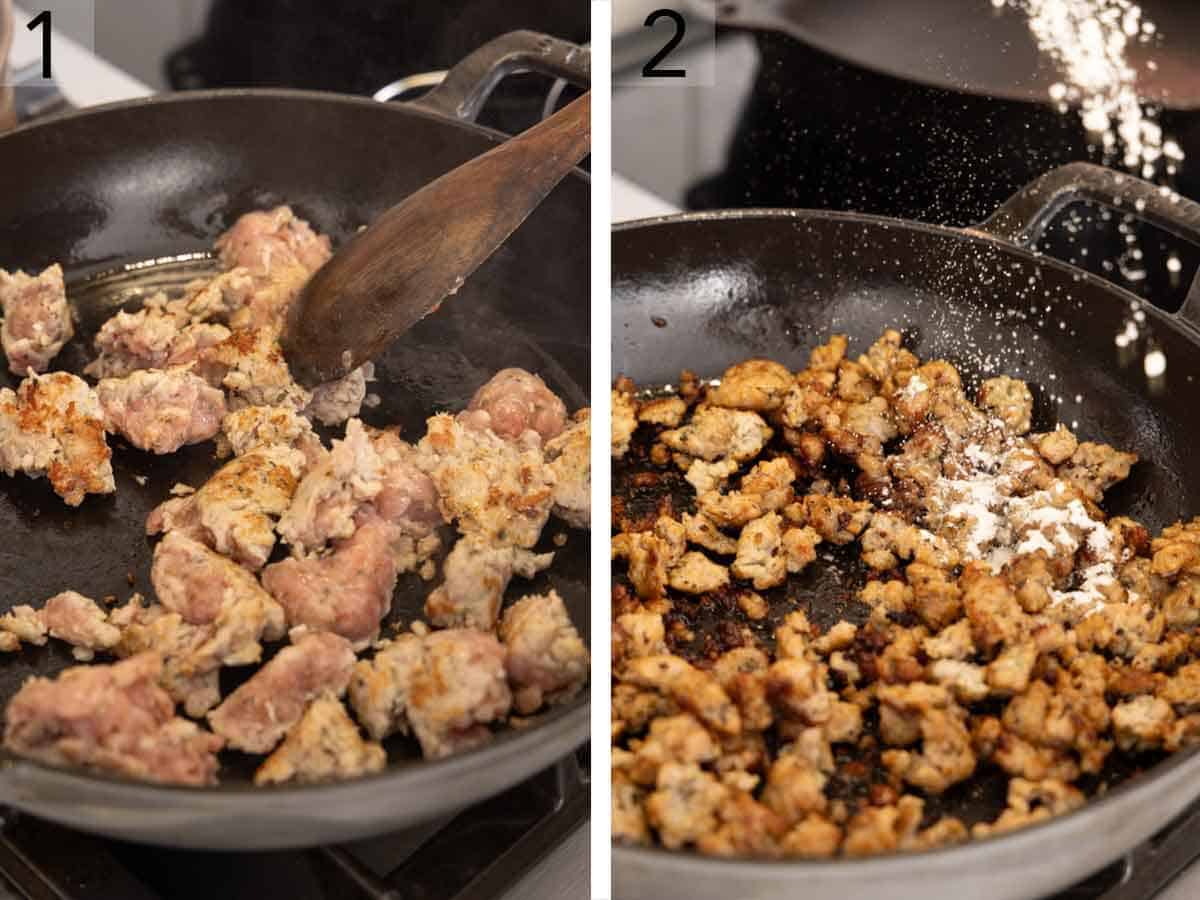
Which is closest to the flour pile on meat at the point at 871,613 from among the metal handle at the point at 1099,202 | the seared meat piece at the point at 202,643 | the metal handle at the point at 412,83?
the metal handle at the point at 1099,202

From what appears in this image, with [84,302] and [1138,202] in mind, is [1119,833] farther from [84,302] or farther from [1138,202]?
[84,302]

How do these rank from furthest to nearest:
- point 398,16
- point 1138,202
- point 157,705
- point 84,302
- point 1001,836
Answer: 1. point 398,16
2. point 84,302
3. point 1138,202
4. point 157,705
5. point 1001,836

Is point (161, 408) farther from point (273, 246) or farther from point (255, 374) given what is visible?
point (273, 246)

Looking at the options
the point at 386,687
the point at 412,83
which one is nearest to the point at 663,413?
the point at 386,687

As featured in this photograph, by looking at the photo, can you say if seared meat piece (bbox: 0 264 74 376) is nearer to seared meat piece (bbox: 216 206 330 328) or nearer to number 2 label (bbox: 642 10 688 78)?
seared meat piece (bbox: 216 206 330 328)

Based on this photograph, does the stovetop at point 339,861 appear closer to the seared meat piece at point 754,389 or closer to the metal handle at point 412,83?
the seared meat piece at point 754,389

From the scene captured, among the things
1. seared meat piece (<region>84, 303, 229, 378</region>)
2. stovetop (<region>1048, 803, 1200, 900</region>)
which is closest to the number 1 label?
seared meat piece (<region>84, 303, 229, 378</region>)

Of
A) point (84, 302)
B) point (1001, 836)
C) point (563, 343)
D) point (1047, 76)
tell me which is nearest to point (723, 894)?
point (1001, 836)
